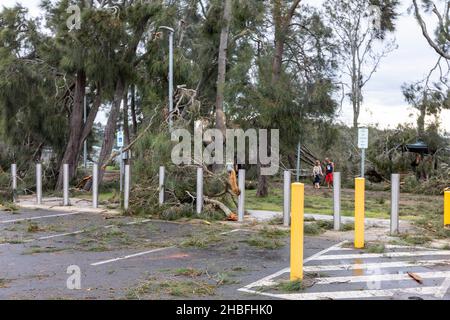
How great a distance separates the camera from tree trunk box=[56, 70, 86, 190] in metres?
24.0

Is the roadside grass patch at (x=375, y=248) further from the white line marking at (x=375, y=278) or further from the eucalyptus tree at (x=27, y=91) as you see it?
the eucalyptus tree at (x=27, y=91)

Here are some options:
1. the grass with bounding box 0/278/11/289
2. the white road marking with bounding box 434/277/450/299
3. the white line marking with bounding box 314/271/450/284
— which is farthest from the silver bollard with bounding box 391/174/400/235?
the grass with bounding box 0/278/11/289

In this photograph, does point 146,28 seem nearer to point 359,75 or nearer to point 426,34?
point 426,34

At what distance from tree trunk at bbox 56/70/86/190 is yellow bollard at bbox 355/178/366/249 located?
661 inches

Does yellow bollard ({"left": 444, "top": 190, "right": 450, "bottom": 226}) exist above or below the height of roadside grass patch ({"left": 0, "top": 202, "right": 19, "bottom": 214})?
above

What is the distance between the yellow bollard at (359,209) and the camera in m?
9.74

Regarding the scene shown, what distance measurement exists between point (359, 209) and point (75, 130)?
57.1ft

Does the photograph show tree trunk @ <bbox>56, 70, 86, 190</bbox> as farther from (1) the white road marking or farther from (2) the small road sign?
(1) the white road marking

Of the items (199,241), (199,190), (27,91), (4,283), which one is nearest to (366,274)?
(199,241)

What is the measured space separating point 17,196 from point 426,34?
20.4 meters

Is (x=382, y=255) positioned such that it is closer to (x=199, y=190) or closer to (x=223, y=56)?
(x=199, y=190)

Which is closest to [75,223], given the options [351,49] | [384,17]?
[384,17]
